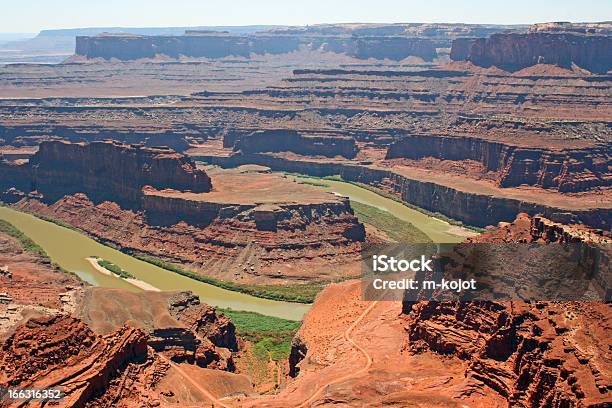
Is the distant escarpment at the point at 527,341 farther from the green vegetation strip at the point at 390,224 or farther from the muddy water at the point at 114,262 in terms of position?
Answer: the green vegetation strip at the point at 390,224

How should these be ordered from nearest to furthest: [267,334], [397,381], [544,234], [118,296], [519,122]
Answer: [397,381] < [544,234] < [118,296] < [267,334] < [519,122]

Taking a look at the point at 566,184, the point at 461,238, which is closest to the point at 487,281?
the point at 461,238

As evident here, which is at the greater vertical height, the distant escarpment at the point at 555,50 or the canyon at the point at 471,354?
the distant escarpment at the point at 555,50

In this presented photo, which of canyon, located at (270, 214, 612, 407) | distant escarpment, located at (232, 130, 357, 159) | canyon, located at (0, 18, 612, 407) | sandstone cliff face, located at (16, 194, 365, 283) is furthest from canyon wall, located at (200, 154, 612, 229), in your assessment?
canyon, located at (270, 214, 612, 407)

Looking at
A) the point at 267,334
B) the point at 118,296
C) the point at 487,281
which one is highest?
the point at 487,281

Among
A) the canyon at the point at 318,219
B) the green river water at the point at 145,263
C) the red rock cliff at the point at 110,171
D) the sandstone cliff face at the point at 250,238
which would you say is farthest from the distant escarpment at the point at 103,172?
the green river water at the point at 145,263

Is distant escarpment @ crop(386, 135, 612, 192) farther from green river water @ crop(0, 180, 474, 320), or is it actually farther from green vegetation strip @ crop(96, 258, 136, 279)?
green vegetation strip @ crop(96, 258, 136, 279)

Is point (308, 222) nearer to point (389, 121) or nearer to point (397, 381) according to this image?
point (397, 381)
